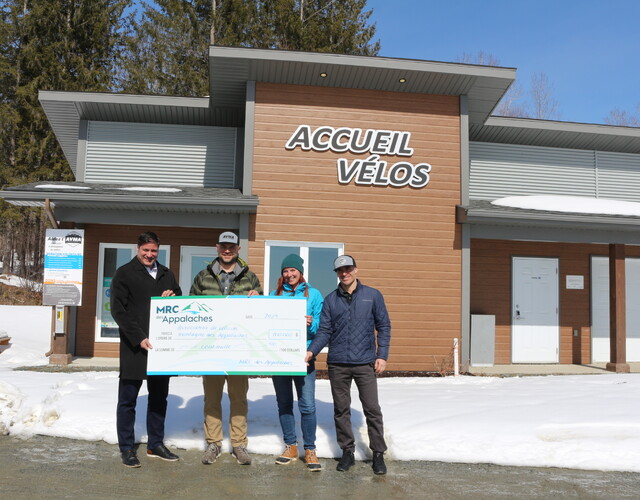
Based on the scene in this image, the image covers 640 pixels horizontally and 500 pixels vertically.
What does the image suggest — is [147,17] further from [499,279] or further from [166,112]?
[499,279]

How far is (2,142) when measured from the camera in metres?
25.1

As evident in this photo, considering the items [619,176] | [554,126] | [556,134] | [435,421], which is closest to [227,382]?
[435,421]

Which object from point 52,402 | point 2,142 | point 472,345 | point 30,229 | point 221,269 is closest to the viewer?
point 221,269

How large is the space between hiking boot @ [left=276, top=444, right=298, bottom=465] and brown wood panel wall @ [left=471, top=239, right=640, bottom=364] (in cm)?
780

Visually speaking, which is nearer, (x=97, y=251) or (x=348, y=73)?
(x=348, y=73)

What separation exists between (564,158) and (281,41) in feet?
55.0

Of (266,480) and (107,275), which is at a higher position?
(107,275)

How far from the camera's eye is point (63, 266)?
984 centimetres

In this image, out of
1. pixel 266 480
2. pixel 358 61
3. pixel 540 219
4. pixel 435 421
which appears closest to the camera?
pixel 266 480

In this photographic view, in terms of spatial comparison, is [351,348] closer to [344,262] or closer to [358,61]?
[344,262]

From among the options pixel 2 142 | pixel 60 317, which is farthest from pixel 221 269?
pixel 2 142

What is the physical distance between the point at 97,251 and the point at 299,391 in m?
7.99

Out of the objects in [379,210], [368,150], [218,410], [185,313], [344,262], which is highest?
[368,150]

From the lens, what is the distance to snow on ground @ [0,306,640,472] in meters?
4.76
